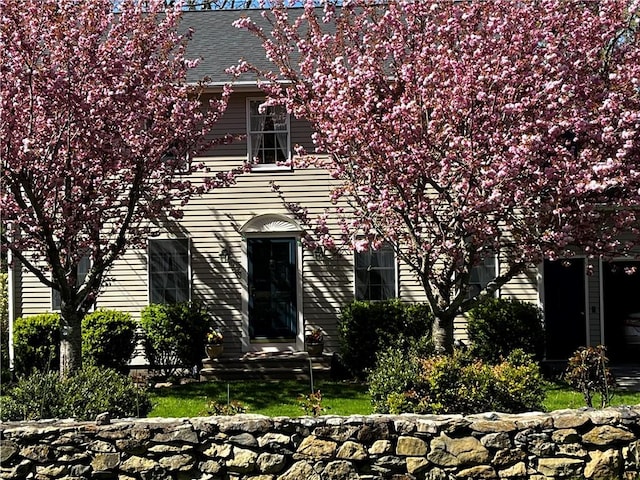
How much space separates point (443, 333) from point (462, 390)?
1883 mm

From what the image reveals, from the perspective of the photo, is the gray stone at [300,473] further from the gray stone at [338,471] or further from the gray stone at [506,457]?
the gray stone at [506,457]

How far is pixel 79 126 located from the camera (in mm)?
8398

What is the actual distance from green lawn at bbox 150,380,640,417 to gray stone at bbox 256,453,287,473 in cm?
270

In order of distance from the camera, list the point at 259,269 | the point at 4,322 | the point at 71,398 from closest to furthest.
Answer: the point at 71,398 < the point at 259,269 < the point at 4,322

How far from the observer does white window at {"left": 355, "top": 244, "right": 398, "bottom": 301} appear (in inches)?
507

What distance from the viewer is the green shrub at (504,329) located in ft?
39.3

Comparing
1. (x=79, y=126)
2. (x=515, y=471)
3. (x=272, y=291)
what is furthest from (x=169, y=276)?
(x=515, y=471)

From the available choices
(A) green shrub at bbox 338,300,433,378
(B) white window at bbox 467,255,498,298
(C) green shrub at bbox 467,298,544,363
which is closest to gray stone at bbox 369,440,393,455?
(A) green shrub at bbox 338,300,433,378

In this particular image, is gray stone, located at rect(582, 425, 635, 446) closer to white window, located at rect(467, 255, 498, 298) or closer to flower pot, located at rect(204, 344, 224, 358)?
white window, located at rect(467, 255, 498, 298)

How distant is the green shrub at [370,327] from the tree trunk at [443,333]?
10.0ft

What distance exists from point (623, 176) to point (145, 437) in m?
5.58

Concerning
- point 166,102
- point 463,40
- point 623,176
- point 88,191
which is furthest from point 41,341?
point 623,176

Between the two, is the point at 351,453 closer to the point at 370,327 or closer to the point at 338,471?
the point at 338,471

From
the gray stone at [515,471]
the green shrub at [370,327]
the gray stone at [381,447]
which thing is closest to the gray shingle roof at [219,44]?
the green shrub at [370,327]
